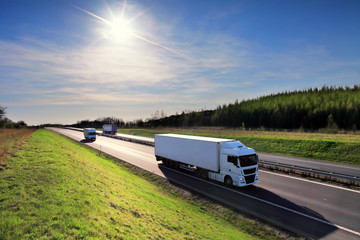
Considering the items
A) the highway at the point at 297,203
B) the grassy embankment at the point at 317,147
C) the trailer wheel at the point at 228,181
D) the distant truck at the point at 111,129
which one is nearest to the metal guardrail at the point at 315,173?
the highway at the point at 297,203

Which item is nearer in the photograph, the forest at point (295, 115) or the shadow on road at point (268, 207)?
the shadow on road at point (268, 207)

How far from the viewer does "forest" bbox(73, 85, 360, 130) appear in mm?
56469

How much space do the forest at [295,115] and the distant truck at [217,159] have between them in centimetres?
3998

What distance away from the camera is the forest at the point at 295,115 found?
185ft

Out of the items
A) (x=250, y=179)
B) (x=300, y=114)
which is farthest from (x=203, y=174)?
(x=300, y=114)

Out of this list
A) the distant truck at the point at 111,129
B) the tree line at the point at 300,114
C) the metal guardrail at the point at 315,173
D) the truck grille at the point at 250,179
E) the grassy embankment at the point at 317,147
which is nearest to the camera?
the truck grille at the point at 250,179

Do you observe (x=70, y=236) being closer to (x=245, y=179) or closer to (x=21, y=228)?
(x=21, y=228)

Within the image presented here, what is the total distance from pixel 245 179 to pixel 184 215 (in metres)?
6.66

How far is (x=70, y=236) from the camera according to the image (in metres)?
6.46

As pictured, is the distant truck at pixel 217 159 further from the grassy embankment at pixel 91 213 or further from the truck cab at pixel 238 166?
the grassy embankment at pixel 91 213

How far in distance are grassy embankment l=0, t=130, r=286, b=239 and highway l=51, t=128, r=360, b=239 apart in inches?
62.2

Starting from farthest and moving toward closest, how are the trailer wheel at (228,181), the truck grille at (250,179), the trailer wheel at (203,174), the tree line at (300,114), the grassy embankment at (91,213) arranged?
the tree line at (300,114) → the trailer wheel at (203,174) → the trailer wheel at (228,181) → the truck grille at (250,179) → the grassy embankment at (91,213)

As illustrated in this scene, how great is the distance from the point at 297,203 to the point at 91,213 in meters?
12.6

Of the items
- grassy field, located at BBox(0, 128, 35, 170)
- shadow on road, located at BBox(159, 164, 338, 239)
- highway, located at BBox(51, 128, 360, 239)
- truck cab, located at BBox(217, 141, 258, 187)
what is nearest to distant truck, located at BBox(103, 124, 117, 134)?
grassy field, located at BBox(0, 128, 35, 170)
